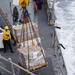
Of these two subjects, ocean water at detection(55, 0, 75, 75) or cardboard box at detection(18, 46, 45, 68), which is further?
ocean water at detection(55, 0, 75, 75)

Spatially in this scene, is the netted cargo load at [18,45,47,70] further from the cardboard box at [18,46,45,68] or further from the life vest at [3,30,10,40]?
the life vest at [3,30,10,40]

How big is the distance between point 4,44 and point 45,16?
576 centimetres

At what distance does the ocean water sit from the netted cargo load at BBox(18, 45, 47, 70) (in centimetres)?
492

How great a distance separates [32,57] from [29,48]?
1.47ft

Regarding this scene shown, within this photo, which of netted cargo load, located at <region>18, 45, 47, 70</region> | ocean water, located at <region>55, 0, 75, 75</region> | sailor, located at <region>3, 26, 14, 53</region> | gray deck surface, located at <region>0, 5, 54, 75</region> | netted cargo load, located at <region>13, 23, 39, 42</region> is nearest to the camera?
netted cargo load, located at <region>18, 45, 47, 70</region>

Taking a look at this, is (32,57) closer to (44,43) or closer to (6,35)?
(6,35)

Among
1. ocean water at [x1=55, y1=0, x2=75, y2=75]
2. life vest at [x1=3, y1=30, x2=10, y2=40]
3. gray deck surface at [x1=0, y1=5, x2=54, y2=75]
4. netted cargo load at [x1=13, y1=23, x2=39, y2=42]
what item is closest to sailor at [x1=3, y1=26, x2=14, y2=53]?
life vest at [x1=3, y1=30, x2=10, y2=40]

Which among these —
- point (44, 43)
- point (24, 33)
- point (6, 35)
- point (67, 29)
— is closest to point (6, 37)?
point (6, 35)

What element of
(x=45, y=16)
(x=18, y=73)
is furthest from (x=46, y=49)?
(x=45, y=16)

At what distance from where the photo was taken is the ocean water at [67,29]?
16328mm

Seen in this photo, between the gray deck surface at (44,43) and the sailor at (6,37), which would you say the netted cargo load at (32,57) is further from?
the sailor at (6,37)

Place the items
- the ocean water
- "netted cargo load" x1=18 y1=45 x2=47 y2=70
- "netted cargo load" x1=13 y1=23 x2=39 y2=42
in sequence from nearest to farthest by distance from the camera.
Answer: "netted cargo load" x1=18 y1=45 x2=47 y2=70 < "netted cargo load" x1=13 y1=23 x2=39 y2=42 < the ocean water

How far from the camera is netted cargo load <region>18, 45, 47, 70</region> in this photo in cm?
1009

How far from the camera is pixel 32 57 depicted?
33.2 ft
